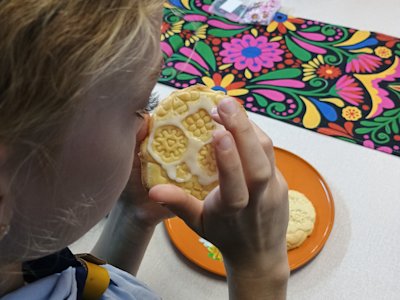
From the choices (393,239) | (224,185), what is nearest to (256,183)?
(224,185)

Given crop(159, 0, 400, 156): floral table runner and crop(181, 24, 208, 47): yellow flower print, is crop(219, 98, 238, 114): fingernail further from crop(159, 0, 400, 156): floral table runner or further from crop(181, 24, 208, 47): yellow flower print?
crop(181, 24, 208, 47): yellow flower print

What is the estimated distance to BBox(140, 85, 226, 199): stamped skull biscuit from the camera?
73 centimetres

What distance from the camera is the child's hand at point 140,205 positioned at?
2.69 ft

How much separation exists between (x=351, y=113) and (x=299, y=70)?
19 centimetres

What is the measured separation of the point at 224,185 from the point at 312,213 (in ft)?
1.28

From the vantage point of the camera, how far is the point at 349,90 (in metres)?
1.18

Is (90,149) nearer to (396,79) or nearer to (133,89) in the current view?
(133,89)

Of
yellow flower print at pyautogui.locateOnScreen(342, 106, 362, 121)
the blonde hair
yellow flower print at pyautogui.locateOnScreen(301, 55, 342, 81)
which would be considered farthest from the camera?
yellow flower print at pyautogui.locateOnScreen(301, 55, 342, 81)

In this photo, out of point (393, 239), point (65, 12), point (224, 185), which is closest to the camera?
point (65, 12)

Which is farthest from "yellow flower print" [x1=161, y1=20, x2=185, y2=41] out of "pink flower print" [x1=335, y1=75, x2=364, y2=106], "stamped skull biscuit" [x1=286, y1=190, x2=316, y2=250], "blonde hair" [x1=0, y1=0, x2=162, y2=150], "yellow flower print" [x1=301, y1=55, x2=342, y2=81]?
"blonde hair" [x1=0, y1=0, x2=162, y2=150]

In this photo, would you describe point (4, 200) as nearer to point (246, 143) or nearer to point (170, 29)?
point (246, 143)

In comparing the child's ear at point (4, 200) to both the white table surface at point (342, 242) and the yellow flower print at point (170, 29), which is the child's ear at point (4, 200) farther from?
the yellow flower print at point (170, 29)

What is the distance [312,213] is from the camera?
0.91m

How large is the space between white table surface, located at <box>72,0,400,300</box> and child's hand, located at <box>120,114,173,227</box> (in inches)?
4.6
